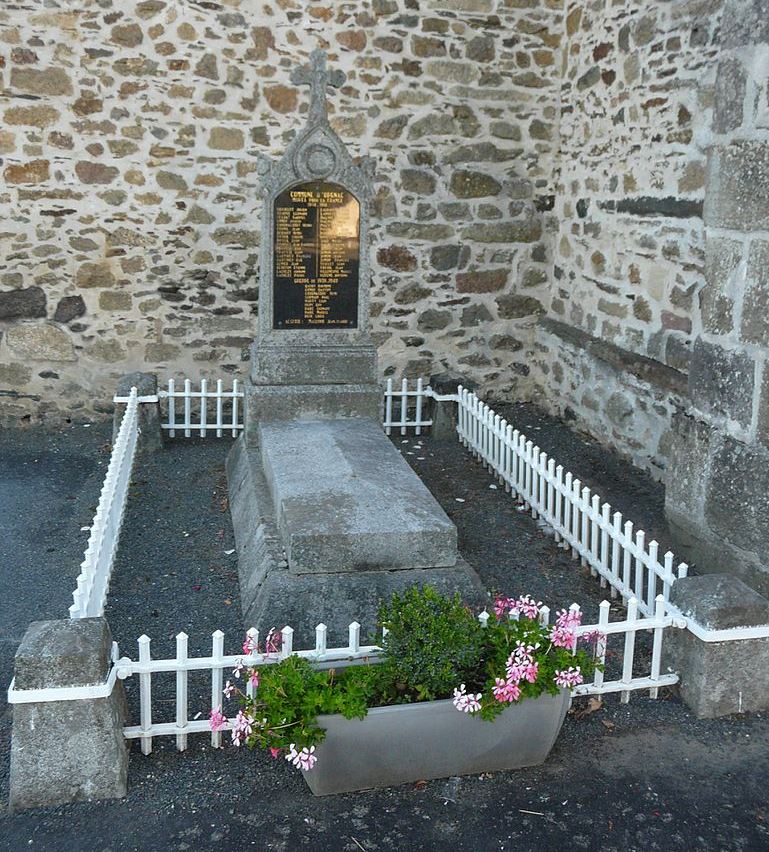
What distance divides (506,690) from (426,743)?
1.31 ft

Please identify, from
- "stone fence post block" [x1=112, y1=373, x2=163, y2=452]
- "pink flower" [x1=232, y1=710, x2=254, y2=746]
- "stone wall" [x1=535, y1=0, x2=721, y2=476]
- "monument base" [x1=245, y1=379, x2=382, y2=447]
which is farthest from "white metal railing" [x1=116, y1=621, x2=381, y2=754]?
"stone fence post block" [x1=112, y1=373, x2=163, y2=452]

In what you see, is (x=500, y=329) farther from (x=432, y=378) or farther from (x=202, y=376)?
(x=202, y=376)

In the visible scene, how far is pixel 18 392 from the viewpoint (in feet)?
30.7

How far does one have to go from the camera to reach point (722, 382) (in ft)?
18.4

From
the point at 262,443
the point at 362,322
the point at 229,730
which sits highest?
the point at 362,322

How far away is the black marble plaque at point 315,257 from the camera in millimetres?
7234

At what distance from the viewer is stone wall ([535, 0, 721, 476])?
7.45 metres

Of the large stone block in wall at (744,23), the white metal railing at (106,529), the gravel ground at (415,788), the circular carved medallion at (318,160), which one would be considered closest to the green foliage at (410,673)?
the gravel ground at (415,788)

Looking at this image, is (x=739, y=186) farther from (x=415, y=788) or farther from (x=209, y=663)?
(x=209, y=663)

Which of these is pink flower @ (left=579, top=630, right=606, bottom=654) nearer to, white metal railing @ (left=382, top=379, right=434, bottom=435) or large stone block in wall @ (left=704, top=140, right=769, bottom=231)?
large stone block in wall @ (left=704, top=140, right=769, bottom=231)

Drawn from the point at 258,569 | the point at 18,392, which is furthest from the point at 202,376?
the point at 258,569

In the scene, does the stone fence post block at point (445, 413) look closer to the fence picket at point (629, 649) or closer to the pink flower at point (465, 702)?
the fence picket at point (629, 649)

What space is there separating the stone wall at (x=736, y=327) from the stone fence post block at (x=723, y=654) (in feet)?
2.97

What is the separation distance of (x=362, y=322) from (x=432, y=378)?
1.98 m
